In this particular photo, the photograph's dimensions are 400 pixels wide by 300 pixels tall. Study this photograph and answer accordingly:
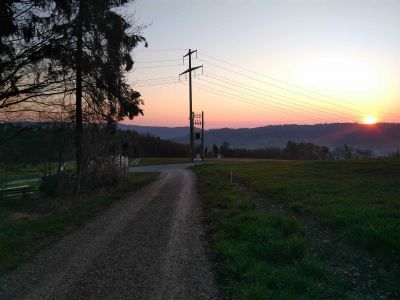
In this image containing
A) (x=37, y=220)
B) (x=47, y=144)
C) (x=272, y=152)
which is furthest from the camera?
(x=272, y=152)

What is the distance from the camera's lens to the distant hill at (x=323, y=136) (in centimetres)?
13449

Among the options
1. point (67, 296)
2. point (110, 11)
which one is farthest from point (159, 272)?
point (110, 11)

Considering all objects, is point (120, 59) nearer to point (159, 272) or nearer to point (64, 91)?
point (64, 91)

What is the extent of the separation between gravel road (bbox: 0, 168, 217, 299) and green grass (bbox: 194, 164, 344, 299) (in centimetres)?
35

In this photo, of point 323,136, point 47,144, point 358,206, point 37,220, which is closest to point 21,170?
point 47,144

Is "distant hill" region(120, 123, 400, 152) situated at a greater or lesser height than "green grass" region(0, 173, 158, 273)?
greater

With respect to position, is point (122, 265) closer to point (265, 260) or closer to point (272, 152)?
point (265, 260)

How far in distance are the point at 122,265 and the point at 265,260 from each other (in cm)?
236

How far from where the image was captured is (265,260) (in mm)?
6848

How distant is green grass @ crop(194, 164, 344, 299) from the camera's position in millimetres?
5504

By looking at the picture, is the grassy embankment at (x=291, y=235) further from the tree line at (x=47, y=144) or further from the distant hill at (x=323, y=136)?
the distant hill at (x=323, y=136)

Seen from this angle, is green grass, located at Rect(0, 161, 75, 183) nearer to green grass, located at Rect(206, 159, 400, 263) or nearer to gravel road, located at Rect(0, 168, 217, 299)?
gravel road, located at Rect(0, 168, 217, 299)

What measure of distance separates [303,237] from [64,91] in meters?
11.1

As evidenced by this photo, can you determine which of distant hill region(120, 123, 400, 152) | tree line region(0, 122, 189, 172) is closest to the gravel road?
tree line region(0, 122, 189, 172)
